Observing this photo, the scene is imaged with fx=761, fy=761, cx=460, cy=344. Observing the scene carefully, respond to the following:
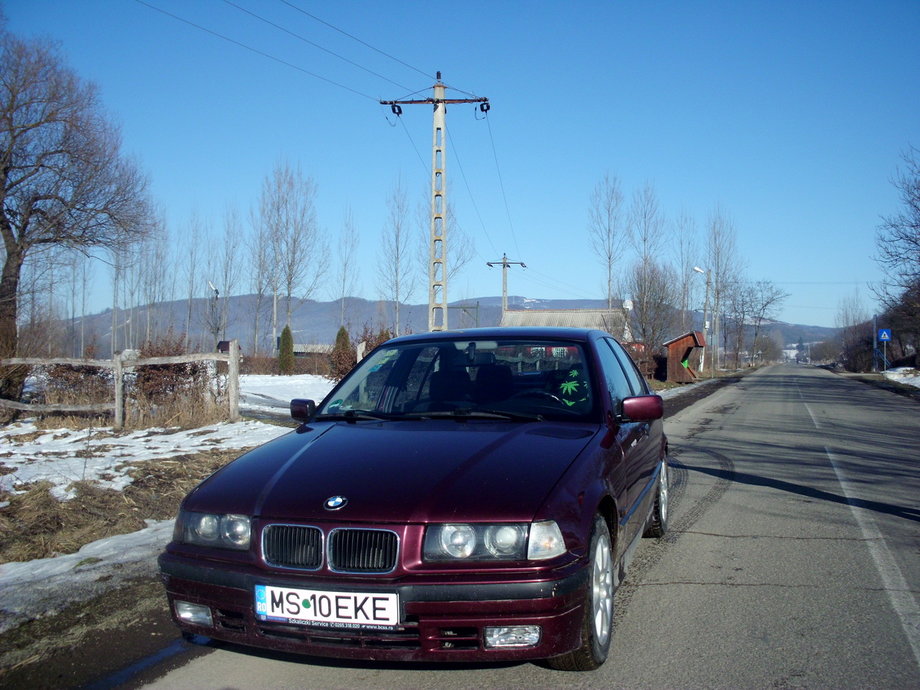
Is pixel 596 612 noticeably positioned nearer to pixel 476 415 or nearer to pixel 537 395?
pixel 476 415

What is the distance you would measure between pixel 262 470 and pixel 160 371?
34.1ft

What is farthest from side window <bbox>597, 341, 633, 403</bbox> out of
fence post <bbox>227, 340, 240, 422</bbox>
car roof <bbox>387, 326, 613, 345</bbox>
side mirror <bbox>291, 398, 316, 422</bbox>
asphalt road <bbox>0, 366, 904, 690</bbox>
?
fence post <bbox>227, 340, 240, 422</bbox>

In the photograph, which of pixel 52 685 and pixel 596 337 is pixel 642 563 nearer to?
pixel 596 337

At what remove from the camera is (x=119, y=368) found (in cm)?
1236

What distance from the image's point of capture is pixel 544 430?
3.89m

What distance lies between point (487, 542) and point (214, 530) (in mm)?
1213

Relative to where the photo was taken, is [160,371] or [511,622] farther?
[160,371]

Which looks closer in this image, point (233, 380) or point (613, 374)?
point (613, 374)

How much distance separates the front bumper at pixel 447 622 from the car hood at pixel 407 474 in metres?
→ 0.26

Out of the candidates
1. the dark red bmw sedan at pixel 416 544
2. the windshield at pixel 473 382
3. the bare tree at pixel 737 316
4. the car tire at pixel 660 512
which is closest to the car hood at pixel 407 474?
the dark red bmw sedan at pixel 416 544

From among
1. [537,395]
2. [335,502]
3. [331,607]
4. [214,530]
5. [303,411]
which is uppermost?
[537,395]

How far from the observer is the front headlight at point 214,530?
3209mm

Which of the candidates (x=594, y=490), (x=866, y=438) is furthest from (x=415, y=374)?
(x=866, y=438)

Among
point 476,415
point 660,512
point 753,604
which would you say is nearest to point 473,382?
point 476,415
